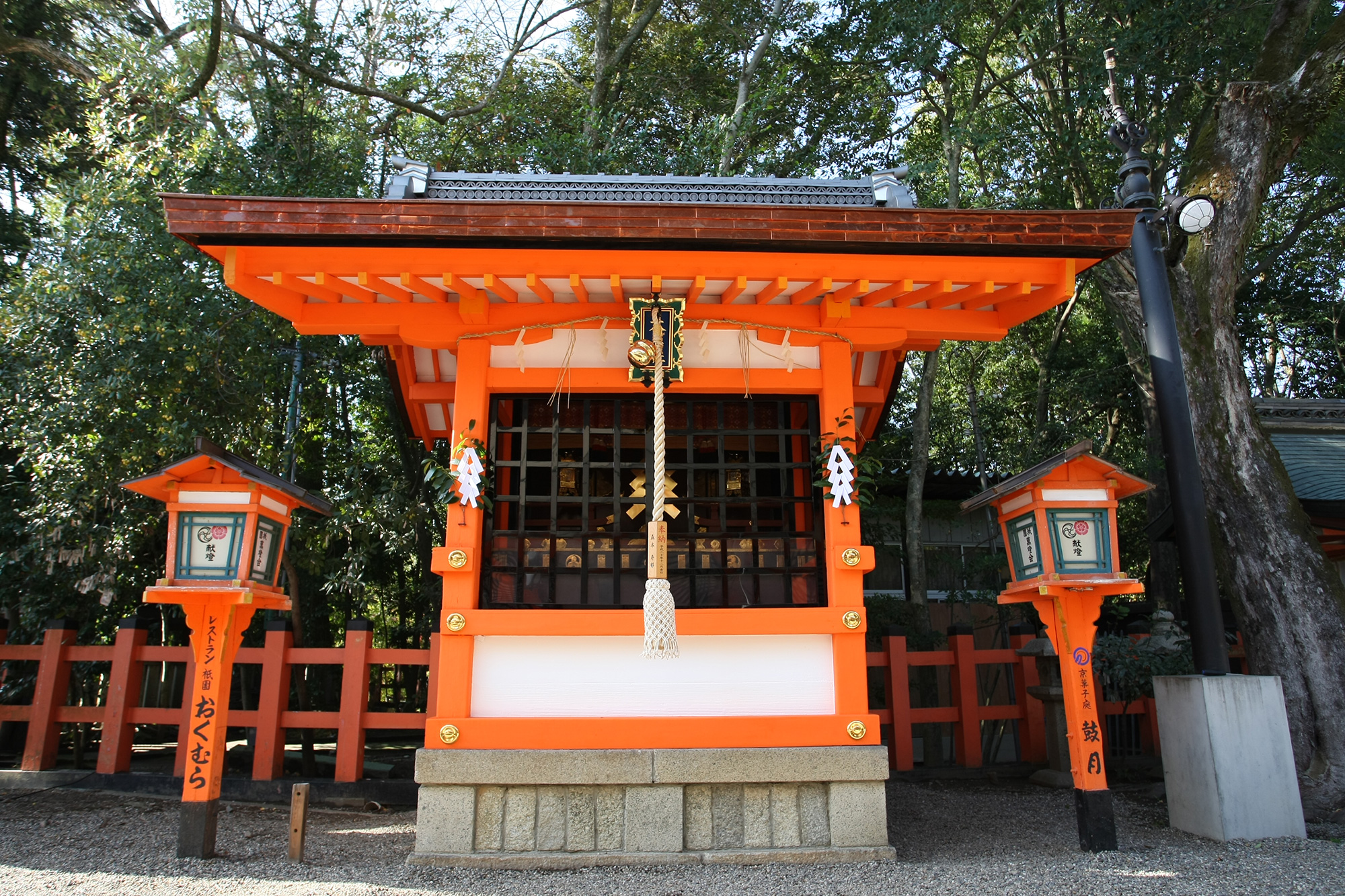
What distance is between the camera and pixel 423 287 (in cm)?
461

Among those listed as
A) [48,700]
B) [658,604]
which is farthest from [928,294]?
[48,700]

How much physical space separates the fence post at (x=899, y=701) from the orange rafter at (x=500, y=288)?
13.8 ft

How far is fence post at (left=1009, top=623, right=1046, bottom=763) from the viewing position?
22.8 feet

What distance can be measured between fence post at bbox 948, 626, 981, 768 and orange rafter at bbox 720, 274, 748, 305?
12.1 ft

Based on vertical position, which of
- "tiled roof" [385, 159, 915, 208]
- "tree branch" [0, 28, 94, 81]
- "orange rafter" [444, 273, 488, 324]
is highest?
"tree branch" [0, 28, 94, 81]

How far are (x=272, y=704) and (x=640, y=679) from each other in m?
3.32

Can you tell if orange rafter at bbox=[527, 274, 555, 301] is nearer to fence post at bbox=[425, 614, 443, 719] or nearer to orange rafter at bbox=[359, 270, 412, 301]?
orange rafter at bbox=[359, 270, 412, 301]

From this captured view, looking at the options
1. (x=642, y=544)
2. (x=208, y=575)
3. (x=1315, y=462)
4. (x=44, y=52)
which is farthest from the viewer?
(x=1315, y=462)

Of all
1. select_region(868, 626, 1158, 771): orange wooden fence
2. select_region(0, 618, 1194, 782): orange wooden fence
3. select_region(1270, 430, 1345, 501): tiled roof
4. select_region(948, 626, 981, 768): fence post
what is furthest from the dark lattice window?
select_region(1270, 430, 1345, 501): tiled roof

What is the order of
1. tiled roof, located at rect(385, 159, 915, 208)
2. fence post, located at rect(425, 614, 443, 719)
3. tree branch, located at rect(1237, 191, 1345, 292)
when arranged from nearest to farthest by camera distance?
tiled roof, located at rect(385, 159, 915, 208), fence post, located at rect(425, 614, 443, 719), tree branch, located at rect(1237, 191, 1345, 292)

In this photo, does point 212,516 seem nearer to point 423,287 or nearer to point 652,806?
point 423,287

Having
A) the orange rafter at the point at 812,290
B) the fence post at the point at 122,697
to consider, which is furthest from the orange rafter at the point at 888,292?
the fence post at the point at 122,697

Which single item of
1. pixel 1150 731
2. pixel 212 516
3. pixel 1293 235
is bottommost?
pixel 1150 731

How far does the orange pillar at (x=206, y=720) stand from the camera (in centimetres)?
423
